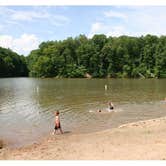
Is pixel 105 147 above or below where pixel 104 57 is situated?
below

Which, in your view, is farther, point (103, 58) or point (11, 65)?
point (11, 65)

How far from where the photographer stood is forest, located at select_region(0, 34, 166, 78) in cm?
13400

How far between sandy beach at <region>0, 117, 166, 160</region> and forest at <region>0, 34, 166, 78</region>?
107 m

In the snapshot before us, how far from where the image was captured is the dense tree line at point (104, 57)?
135m

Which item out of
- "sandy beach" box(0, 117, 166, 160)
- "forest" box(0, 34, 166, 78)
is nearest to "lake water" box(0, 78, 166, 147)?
"sandy beach" box(0, 117, 166, 160)

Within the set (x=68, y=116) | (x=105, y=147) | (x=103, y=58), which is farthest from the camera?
(x=103, y=58)

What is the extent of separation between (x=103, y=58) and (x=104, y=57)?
1.79 ft

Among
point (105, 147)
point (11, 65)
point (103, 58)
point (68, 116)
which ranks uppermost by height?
point (103, 58)

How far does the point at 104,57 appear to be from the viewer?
142 m

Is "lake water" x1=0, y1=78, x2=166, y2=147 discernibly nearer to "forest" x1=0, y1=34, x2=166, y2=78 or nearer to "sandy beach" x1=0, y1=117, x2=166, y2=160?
"sandy beach" x1=0, y1=117, x2=166, y2=160

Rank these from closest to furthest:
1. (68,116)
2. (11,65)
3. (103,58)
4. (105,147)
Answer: (105,147) < (68,116) < (103,58) < (11,65)

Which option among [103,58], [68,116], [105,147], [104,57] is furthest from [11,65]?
[105,147]

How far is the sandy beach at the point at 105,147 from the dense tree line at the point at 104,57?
108 meters

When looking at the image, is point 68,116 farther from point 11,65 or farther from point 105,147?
point 11,65
